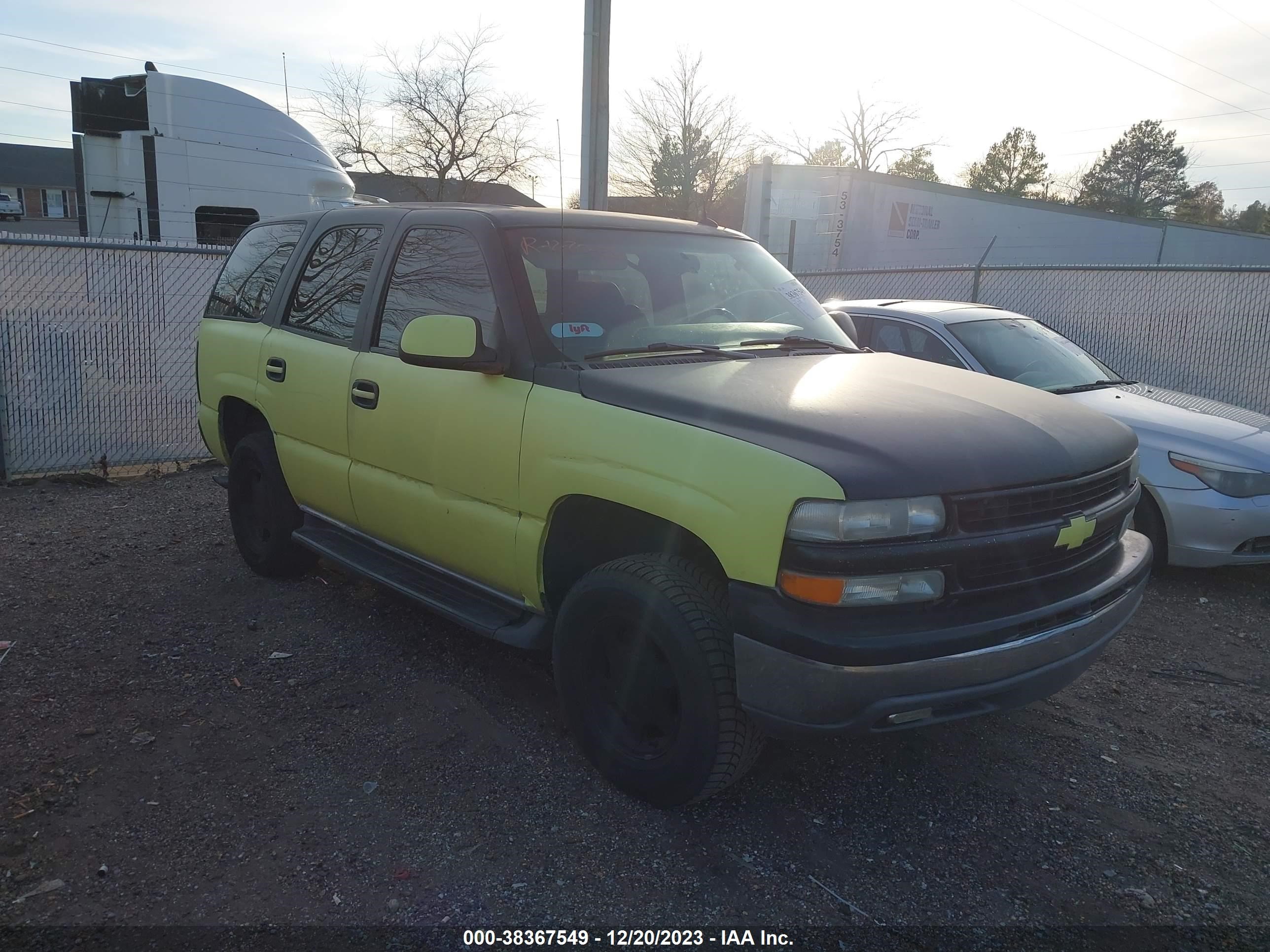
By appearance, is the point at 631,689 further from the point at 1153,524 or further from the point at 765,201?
the point at 765,201

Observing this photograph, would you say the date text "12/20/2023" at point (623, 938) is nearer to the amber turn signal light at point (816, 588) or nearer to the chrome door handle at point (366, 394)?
the amber turn signal light at point (816, 588)

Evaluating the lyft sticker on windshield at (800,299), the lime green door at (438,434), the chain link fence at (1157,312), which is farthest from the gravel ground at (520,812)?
the chain link fence at (1157,312)

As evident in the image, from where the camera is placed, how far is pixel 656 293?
3805 millimetres

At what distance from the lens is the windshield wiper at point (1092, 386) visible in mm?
5957

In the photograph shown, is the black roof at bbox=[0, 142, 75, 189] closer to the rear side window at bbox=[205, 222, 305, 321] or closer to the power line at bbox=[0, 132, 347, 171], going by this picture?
the power line at bbox=[0, 132, 347, 171]

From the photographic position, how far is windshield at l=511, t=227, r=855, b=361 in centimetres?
349

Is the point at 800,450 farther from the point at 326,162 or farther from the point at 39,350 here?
Answer: the point at 326,162

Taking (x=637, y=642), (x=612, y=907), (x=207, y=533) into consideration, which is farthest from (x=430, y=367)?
(x=207, y=533)

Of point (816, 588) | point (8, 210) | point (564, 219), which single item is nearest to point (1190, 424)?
point (564, 219)

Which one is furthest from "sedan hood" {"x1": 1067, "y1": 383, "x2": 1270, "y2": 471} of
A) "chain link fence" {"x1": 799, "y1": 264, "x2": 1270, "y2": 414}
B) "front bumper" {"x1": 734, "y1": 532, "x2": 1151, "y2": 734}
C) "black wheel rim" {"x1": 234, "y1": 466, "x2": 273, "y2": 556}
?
"black wheel rim" {"x1": 234, "y1": 466, "x2": 273, "y2": 556}

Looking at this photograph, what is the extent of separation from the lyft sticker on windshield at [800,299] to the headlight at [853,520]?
1.79 meters

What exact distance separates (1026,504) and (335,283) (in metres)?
3.22

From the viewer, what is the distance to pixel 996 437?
9.22 feet

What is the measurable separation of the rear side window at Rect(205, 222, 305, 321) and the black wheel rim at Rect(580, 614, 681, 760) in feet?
9.54
